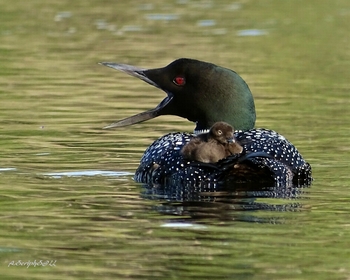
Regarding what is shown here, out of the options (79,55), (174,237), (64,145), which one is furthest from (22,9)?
(174,237)

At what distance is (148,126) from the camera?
11.7 meters

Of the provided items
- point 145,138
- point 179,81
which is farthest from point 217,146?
point 145,138

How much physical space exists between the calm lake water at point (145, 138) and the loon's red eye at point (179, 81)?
2.62ft

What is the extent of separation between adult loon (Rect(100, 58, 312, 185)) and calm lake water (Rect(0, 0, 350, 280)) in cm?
20

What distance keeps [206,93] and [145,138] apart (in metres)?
2.06

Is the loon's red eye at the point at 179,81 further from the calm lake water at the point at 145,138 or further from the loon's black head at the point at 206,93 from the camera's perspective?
the calm lake water at the point at 145,138

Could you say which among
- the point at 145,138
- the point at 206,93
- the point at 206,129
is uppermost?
the point at 206,93

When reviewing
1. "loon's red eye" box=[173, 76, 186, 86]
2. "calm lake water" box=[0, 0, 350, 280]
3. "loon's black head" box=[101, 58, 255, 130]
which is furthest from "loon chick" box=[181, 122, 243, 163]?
"loon's red eye" box=[173, 76, 186, 86]

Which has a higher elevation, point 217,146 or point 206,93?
point 206,93

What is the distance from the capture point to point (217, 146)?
7656mm

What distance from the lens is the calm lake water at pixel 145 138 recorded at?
19.4 feet

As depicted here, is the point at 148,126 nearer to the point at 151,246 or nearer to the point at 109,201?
the point at 109,201

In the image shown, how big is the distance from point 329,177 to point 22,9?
1451 cm

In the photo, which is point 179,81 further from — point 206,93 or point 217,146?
point 217,146
